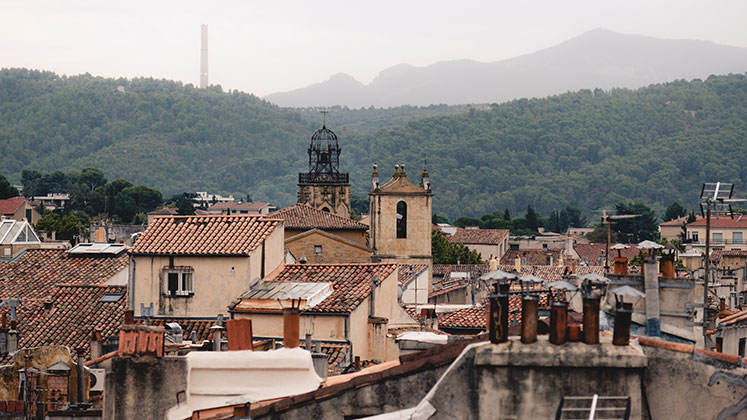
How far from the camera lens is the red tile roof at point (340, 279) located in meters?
24.4

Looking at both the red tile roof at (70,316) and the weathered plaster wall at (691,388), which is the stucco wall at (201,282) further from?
the weathered plaster wall at (691,388)

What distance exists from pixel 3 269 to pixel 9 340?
14.2m

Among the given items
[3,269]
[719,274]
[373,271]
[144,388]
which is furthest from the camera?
[719,274]

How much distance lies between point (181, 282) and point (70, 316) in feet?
11.0

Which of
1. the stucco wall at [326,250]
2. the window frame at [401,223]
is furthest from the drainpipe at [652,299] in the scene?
the window frame at [401,223]

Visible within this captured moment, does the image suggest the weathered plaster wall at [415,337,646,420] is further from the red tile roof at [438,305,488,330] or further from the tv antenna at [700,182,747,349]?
the red tile roof at [438,305,488,330]

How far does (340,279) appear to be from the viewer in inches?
1039

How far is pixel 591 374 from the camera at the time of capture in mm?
8789

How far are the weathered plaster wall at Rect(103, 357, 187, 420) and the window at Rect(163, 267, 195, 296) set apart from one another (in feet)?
49.1

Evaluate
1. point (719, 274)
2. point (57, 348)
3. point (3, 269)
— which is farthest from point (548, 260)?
point (57, 348)

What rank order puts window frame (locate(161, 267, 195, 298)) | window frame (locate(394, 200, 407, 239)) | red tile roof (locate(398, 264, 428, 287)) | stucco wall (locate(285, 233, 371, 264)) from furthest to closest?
window frame (locate(394, 200, 407, 239))
stucco wall (locate(285, 233, 371, 264))
red tile roof (locate(398, 264, 428, 287))
window frame (locate(161, 267, 195, 298))

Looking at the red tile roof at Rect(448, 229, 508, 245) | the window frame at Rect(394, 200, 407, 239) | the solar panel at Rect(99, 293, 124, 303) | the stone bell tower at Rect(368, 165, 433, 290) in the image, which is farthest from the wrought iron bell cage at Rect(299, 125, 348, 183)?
the solar panel at Rect(99, 293, 124, 303)

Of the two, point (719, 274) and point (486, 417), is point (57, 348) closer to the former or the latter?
point (486, 417)

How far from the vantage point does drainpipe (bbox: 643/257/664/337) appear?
37.2 ft
